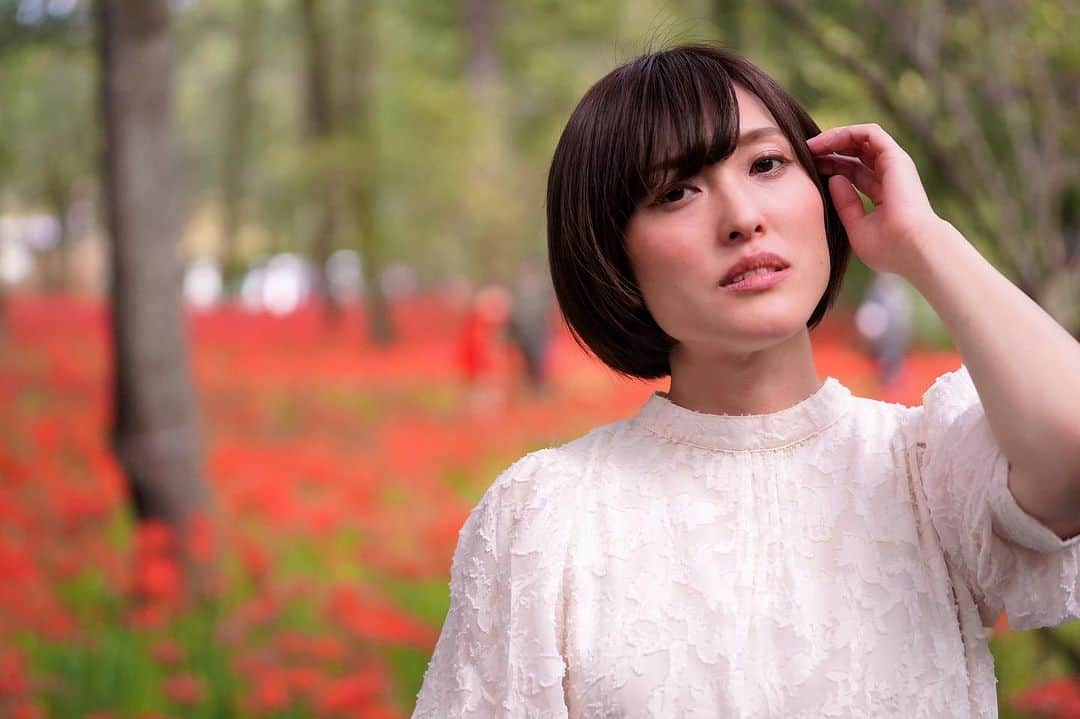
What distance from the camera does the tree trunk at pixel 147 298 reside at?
5.70 meters

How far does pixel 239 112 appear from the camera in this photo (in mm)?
22578

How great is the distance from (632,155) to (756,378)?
0.99 feet

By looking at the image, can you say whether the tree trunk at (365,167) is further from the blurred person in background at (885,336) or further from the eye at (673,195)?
the eye at (673,195)

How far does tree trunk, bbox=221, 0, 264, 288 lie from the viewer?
20188 mm

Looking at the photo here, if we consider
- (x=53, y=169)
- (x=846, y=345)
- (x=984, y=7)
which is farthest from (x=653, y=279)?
(x=53, y=169)

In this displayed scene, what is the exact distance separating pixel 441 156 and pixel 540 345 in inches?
90.0

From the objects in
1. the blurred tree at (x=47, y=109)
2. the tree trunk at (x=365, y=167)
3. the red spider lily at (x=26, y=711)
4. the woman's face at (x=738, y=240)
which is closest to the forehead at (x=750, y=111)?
the woman's face at (x=738, y=240)

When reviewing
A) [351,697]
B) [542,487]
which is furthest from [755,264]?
[351,697]

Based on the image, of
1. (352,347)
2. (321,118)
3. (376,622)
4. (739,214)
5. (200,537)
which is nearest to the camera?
(739,214)

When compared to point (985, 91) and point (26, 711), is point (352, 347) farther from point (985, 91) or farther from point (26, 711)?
point (985, 91)

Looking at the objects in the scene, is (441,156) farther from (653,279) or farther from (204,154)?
(204,154)

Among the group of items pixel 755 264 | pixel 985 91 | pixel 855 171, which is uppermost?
pixel 985 91

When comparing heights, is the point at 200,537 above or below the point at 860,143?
below

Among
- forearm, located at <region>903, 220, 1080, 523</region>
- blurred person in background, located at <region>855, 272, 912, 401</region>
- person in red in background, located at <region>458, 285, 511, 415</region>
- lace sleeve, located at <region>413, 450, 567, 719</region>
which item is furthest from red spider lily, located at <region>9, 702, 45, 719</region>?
blurred person in background, located at <region>855, 272, 912, 401</region>
